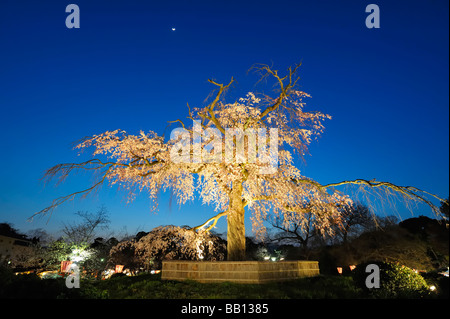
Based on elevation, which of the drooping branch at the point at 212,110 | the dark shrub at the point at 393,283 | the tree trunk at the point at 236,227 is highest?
the drooping branch at the point at 212,110

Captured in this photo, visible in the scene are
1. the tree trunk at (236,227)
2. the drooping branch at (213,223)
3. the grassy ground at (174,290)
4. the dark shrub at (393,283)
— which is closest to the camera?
the grassy ground at (174,290)

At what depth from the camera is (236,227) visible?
12883 mm

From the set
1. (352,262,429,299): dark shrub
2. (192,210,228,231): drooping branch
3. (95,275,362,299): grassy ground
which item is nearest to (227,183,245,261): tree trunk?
(192,210,228,231): drooping branch

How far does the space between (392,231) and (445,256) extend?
18.0ft

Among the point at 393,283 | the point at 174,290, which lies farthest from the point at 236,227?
the point at 393,283

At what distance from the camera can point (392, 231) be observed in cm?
2952

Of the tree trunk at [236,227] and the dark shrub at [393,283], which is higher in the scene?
the tree trunk at [236,227]

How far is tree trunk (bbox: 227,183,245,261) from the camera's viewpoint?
12.5 meters

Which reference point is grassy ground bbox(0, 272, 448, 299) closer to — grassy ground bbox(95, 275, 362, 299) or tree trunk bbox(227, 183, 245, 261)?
grassy ground bbox(95, 275, 362, 299)

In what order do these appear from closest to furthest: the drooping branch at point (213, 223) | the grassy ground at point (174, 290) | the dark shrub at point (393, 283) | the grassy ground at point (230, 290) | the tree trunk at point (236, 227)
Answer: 1. the grassy ground at point (174, 290)
2. the grassy ground at point (230, 290)
3. the dark shrub at point (393, 283)
4. the tree trunk at point (236, 227)
5. the drooping branch at point (213, 223)

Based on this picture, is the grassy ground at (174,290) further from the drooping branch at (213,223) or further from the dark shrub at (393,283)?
the drooping branch at (213,223)

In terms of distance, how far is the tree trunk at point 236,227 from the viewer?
12.5 metres

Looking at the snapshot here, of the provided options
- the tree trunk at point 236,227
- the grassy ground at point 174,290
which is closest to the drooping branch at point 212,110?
the tree trunk at point 236,227

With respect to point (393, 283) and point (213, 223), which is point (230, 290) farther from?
point (393, 283)
